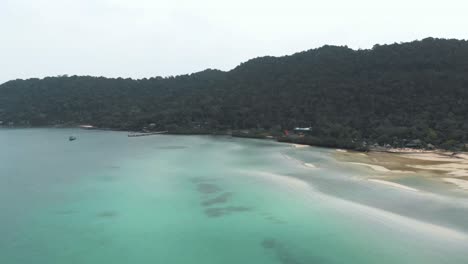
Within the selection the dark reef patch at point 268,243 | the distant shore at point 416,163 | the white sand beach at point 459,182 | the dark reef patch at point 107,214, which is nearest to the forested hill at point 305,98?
the distant shore at point 416,163

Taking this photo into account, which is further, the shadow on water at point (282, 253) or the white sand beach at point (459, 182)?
the white sand beach at point (459, 182)

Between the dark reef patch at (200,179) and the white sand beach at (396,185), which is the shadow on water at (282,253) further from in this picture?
the white sand beach at (396,185)

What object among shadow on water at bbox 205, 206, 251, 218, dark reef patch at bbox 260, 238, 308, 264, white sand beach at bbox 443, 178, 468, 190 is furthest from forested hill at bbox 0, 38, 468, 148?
dark reef patch at bbox 260, 238, 308, 264

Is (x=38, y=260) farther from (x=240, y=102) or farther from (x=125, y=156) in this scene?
(x=240, y=102)

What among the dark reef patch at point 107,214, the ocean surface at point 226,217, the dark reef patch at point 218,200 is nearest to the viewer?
the ocean surface at point 226,217

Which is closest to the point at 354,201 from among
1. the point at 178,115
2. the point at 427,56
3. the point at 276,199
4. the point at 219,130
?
the point at 276,199

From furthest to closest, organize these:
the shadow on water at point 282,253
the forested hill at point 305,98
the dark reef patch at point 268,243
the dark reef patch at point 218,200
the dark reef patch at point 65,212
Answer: the forested hill at point 305,98 < the dark reef patch at point 218,200 < the dark reef patch at point 65,212 < the dark reef patch at point 268,243 < the shadow on water at point 282,253
